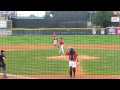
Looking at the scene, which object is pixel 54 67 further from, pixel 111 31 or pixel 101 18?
pixel 101 18

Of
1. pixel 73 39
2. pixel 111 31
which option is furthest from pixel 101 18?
pixel 73 39

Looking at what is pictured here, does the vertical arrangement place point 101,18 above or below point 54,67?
above

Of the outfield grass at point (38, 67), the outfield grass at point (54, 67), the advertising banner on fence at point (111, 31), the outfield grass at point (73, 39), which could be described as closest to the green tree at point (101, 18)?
the advertising banner on fence at point (111, 31)

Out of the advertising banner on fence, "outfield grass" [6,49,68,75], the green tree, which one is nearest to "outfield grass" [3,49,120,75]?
"outfield grass" [6,49,68,75]

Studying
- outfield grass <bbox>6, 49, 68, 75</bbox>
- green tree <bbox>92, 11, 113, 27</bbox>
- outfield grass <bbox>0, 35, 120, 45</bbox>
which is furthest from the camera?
green tree <bbox>92, 11, 113, 27</bbox>

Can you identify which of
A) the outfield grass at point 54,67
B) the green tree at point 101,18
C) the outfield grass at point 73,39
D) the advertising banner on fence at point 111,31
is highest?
the green tree at point 101,18

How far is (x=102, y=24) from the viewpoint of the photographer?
32.3m

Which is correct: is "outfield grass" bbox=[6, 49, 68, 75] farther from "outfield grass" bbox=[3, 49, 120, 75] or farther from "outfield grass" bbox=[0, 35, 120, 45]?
"outfield grass" bbox=[0, 35, 120, 45]

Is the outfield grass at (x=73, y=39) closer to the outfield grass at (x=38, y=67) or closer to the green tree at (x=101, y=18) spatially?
the green tree at (x=101, y=18)

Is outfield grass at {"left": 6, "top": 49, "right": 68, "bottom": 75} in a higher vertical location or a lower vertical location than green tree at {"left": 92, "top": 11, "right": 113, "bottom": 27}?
lower

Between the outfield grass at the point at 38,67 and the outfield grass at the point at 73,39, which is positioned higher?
the outfield grass at the point at 73,39
